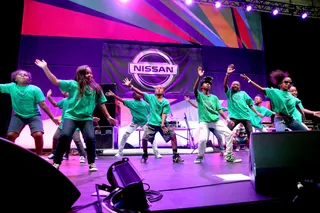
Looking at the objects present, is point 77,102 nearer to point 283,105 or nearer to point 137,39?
point 283,105

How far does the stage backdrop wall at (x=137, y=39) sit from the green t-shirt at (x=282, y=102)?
12.8 ft

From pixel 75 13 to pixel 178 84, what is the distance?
14.8 feet

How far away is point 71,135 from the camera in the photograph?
11.5ft

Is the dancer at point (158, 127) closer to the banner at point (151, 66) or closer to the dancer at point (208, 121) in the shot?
the dancer at point (208, 121)

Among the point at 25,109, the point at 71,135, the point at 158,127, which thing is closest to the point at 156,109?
the point at 158,127

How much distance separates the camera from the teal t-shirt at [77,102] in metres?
3.57

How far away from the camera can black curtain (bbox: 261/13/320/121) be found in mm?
9945

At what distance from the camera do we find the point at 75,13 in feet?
27.2

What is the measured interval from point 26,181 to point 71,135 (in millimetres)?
2253

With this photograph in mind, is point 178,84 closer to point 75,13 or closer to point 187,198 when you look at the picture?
point 75,13

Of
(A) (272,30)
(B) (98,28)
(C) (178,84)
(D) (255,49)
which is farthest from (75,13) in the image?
(A) (272,30)

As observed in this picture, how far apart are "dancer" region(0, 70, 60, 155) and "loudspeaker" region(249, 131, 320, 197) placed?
3521 mm

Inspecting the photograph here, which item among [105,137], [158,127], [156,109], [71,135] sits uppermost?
[156,109]

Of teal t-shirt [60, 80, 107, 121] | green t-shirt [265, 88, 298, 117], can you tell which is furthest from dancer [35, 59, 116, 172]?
green t-shirt [265, 88, 298, 117]
